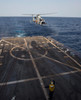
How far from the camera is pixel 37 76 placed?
16609 millimetres

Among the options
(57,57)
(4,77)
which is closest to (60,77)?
(57,57)

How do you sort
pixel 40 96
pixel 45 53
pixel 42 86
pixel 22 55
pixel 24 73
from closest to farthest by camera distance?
pixel 40 96
pixel 42 86
pixel 24 73
pixel 22 55
pixel 45 53

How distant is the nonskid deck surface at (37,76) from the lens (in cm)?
1284

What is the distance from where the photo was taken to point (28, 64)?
815 inches

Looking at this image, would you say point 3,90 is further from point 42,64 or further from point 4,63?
point 42,64

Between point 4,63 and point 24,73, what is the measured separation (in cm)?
632

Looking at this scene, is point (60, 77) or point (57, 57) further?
point (57, 57)

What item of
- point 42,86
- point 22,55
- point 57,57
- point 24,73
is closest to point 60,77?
point 42,86

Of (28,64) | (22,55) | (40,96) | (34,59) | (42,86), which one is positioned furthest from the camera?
(22,55)

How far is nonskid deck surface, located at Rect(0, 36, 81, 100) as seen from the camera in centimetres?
1284

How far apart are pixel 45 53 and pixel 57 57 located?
157 inches

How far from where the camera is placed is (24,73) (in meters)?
17.5

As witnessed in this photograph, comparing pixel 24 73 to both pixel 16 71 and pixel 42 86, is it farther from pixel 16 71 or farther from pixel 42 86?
pixel 42 86

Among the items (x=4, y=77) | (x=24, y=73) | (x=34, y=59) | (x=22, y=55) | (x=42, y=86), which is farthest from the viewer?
(x=22, y=55)
